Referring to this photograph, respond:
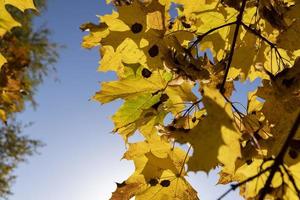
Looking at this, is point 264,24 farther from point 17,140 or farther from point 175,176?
point 17,140

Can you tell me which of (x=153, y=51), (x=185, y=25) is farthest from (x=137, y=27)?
(x=185, y=25)

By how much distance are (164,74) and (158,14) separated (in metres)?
0.23

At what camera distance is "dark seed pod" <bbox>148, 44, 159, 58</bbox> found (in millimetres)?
1263

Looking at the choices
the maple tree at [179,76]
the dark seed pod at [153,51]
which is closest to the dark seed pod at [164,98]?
the maple tree at [179,76]

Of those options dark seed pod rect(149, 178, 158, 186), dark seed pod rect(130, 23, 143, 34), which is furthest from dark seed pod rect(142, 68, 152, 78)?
dark seed pod rect(149, 178, 158, 186)

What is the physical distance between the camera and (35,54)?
31.9 ft

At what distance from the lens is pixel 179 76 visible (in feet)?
3.78

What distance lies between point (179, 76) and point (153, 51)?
0.16m

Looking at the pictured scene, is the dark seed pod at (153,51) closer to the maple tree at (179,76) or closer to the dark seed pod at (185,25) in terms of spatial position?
the maple tree at (179,76)

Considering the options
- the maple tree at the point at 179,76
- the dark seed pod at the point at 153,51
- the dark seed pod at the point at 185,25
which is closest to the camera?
the maple tree at the point at 179,76

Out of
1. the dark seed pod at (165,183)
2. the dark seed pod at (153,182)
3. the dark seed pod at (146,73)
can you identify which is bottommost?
the dark seed pod at (165,183)

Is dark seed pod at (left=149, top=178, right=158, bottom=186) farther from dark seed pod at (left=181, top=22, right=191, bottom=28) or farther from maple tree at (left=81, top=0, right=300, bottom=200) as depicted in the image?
dark seed pod at (left=181, top=22, right=191, bottom=28)

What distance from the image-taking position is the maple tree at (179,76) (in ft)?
3.68

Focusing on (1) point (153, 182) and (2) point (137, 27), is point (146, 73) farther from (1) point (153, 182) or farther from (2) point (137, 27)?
(1) point (153, 182)
